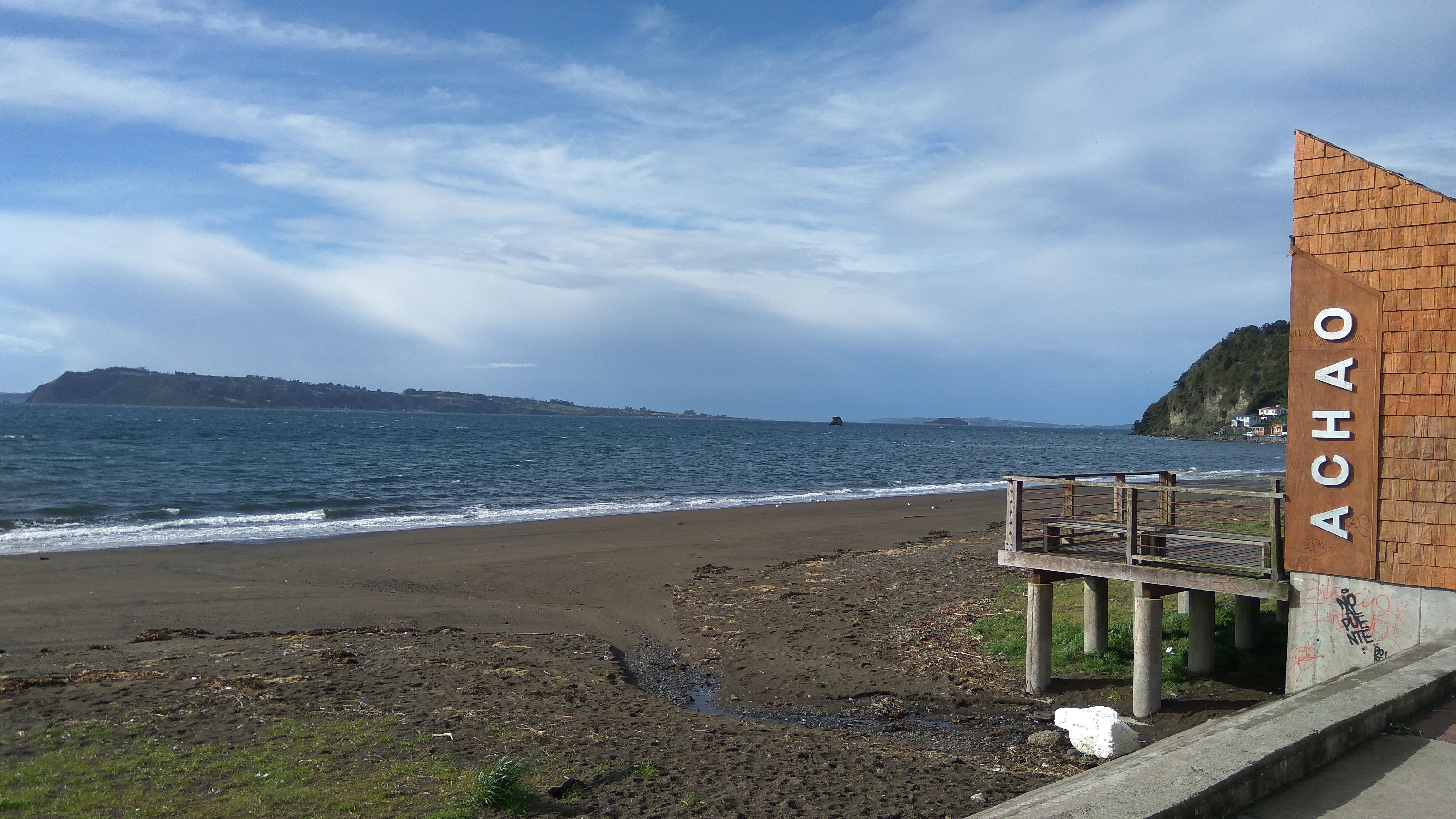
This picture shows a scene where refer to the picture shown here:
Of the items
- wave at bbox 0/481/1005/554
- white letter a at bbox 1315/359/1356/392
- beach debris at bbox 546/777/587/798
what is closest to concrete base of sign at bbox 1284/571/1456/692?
white letter a at bbox 1315/359/1356/392

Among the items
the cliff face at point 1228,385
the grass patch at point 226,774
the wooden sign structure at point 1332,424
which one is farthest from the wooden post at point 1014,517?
the cliff face at point 1228,385

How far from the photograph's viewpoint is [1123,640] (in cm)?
1146

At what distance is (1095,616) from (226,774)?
948 centimetres

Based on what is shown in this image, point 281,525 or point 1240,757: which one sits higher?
point 1240,757

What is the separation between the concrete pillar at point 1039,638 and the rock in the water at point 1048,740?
177cm

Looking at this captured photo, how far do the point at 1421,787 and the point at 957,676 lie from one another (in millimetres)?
6402

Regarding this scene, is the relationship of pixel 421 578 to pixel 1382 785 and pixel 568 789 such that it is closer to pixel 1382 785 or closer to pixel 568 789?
pixel 568 789

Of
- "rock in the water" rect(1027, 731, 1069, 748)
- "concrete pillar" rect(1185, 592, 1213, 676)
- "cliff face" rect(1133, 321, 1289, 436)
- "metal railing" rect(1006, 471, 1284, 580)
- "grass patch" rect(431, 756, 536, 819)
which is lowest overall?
"rock in the water" rect(1027, 731, 1069, 748)

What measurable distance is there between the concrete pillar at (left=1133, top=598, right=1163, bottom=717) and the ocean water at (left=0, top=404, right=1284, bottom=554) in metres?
21.9

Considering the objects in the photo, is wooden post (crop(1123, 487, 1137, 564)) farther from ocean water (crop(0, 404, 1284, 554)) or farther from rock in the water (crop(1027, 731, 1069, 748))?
ocean water (crop(0, 404, 1284, 554))

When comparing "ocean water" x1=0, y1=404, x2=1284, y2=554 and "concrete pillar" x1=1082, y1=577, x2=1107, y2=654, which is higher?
"concrete pillar" x1=1082, y1=577, x2=1107, y2=654

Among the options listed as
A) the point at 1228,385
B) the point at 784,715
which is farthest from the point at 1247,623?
the point at 1228,385

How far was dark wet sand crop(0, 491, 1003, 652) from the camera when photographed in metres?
14.4

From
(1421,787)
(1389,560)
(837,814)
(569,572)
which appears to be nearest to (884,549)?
(569,572)
